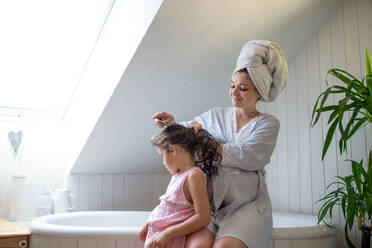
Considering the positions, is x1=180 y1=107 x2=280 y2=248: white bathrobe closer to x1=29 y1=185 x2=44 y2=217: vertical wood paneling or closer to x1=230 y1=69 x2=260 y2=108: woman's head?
x1=230 y1=69 x2=260 y2=108: woman's head

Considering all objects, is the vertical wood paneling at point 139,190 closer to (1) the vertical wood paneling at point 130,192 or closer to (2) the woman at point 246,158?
(1) the vertical wood paneling at point 130,192

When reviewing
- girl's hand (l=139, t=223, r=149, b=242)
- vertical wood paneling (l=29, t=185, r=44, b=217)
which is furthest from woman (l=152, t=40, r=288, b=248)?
vertical wood paneling (l=29, t=185, r=44, b=217)

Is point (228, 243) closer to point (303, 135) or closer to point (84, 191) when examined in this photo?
point (303, 135)

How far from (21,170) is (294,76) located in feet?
6.78

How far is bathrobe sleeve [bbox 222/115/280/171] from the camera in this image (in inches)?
63.5

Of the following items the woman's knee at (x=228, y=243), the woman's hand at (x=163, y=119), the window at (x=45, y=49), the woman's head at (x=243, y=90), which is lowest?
the woman's knee at (x=228, y=243)

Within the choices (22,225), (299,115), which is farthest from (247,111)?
(22,225)

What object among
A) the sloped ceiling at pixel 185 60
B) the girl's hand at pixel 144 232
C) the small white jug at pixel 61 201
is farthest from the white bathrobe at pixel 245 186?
the small white jug at pixel 61 201

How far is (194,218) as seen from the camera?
4.84 ft

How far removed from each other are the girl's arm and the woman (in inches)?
2.4

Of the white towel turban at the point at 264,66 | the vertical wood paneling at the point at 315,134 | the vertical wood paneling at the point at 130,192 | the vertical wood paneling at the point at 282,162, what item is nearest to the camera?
the white towel turban at the point at 264,66

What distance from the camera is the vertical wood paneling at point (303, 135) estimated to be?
2.76m

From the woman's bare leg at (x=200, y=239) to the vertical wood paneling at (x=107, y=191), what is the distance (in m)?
1.71

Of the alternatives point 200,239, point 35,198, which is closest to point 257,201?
point 200,239
